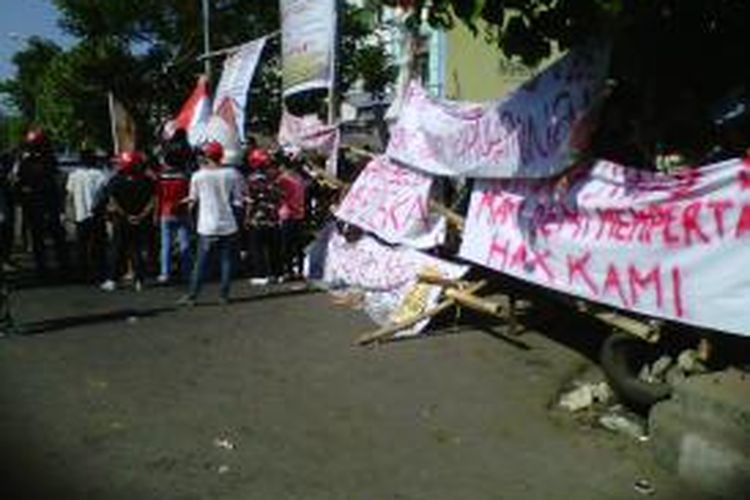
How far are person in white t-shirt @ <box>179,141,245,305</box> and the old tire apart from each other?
582cm

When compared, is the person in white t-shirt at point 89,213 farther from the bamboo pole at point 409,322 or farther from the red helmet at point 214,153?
the bamboo pole at point 409,322

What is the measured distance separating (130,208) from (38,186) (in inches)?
62.6

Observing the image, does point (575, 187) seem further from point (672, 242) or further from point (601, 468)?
point (601, 468)

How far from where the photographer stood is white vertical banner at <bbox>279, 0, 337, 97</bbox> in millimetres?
17656

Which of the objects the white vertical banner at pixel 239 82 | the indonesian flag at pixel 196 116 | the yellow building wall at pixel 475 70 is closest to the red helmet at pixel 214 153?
the white vertical banner at pixel 239 82

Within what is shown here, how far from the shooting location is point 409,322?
12.5m

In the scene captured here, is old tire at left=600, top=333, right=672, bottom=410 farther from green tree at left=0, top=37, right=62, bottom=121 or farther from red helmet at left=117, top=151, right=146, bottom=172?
green tree at left=0, top=37, right=62, bottom=121

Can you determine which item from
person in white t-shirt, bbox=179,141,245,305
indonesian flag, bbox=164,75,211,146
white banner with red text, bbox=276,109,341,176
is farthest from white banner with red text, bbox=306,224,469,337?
indonesian flag, bbox=164,75,211,146

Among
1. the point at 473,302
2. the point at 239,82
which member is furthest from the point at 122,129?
the point at 473,302

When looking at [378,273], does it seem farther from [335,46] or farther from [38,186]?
[38,186]

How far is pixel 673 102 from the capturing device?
956cm

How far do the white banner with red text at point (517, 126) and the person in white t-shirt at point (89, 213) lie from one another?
16.1ft

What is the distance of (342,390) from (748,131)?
11.8 ft

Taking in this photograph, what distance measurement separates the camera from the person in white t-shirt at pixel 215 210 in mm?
14531
